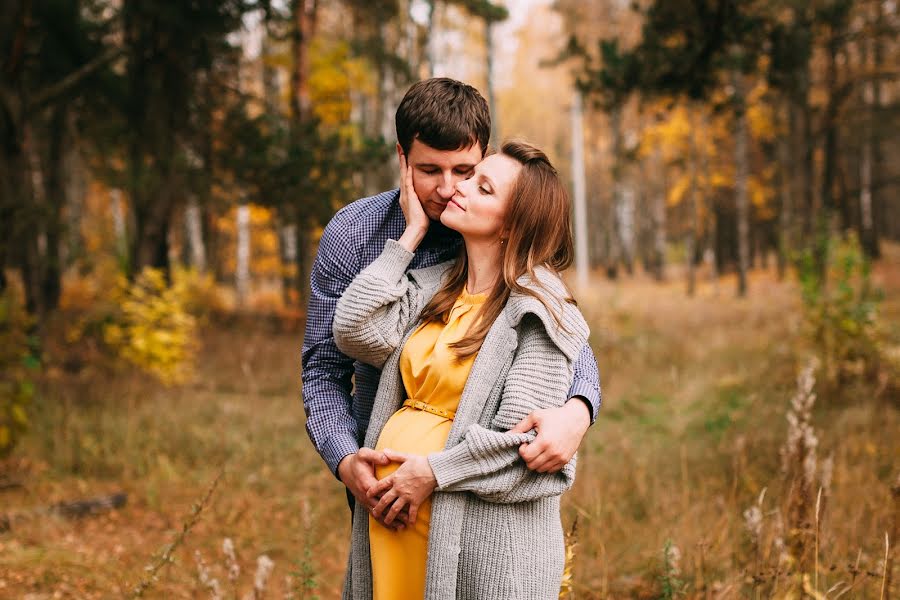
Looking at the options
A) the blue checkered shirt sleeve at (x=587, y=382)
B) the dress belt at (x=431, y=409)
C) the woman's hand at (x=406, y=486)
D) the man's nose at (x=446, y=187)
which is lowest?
the woman's hand at (x=406, y=486)

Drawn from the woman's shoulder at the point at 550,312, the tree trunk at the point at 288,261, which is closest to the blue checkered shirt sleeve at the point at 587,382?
the woman's shoulder at the point at 550,312

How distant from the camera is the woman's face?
6.81ft

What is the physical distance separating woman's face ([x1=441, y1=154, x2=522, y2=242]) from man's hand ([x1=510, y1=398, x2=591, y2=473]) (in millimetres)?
549

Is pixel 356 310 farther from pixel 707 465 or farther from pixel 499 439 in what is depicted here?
pixel 707 465

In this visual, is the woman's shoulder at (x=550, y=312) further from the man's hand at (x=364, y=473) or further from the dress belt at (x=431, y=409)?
the man's hand at (x=364, y=473)

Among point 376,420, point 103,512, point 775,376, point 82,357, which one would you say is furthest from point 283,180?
point 376,420

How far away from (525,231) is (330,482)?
13.9ft

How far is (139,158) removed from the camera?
30.0 feet

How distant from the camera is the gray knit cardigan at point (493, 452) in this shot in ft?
6.08

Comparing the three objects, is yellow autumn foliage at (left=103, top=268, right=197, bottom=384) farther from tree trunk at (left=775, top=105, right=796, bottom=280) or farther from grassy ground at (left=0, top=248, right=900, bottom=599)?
tree trunk at (left=775, top=105, right=796, bottom=280)

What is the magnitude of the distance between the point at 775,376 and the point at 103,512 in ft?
21.1

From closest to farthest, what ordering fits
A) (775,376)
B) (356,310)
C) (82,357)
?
1. (356,310)
2. (775,376)
3. (82,357)

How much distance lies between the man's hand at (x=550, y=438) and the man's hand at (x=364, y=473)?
1.27 feet

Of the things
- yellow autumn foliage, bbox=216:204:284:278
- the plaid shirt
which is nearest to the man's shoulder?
the plaid shirt
